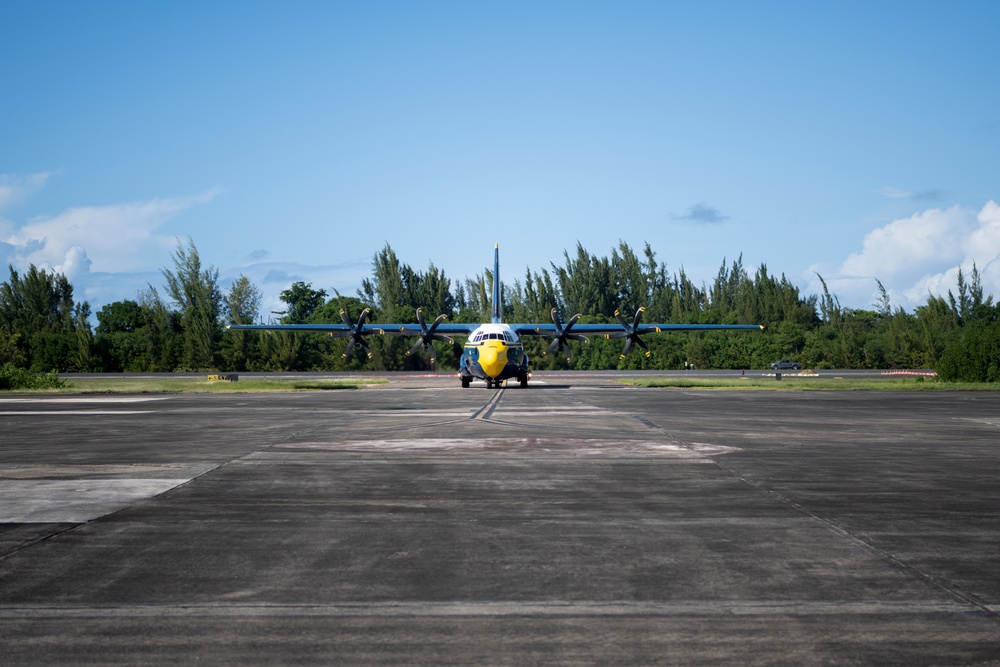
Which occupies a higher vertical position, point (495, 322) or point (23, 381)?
point (495, 322)

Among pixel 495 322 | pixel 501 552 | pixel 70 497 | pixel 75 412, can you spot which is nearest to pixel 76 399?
pixel 75 412

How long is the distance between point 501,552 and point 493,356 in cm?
3676

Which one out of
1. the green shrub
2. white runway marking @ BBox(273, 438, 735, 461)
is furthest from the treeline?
white runway marking @ BBox(273, 438, 735, 461)

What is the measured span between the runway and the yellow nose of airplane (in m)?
26.5

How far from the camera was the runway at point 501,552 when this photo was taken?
210 inches

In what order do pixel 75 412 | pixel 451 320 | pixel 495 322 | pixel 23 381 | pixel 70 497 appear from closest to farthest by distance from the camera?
pixel 70 497
pixel 75 412
pixel 23 381
pixel 495 322
pixel 451 320

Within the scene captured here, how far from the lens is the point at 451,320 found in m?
107

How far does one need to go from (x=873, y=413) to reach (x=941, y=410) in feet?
9.47

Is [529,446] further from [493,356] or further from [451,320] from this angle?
[451,320]

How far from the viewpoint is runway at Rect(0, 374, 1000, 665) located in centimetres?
533

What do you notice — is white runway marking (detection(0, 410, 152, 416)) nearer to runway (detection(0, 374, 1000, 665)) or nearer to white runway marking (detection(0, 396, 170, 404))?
white runway marking (detection(0, 396, 170, 404))

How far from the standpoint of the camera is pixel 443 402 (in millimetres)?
33938

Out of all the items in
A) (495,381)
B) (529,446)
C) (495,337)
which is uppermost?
(495,337)

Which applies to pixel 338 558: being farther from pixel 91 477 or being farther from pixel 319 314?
pixel 319 314
